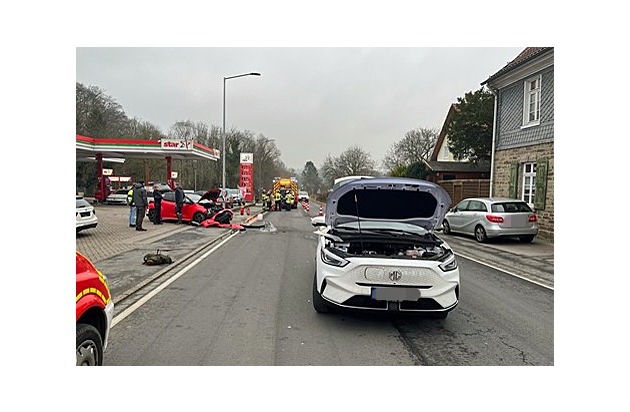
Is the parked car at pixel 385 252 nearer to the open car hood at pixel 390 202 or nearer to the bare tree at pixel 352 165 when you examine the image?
the open car hood at pixel 390 202

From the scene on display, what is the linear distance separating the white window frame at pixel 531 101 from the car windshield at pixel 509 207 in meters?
4.28

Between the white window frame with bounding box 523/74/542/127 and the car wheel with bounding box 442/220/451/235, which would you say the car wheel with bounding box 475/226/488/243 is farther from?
the white window frame with bounding box 523/74/542/127

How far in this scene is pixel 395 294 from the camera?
492cm

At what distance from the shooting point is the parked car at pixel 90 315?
333 centimetres

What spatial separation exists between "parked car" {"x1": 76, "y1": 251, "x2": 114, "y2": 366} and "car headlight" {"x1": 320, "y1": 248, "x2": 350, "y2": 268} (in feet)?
7.80

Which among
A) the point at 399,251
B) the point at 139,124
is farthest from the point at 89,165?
the point at 399,251

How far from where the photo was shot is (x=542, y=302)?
22.2 feet

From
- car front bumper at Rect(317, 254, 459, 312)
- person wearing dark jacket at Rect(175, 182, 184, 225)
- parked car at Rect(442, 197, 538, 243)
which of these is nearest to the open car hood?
car front bumper at Rect(317, 254, 459, 312)

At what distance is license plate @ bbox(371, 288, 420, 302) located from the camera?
4918 mm

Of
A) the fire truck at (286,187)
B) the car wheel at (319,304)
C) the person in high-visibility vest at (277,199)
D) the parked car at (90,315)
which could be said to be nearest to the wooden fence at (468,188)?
the person in high-visibility vest at (277,199)

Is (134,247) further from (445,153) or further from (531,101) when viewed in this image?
(445,153)

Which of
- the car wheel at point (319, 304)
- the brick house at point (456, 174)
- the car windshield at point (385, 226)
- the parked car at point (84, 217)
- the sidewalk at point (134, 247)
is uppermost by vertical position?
the brick house at point (456, 174)

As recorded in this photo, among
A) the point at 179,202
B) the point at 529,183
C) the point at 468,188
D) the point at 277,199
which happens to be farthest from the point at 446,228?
the point at 277,199

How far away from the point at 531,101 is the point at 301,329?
15.7m
